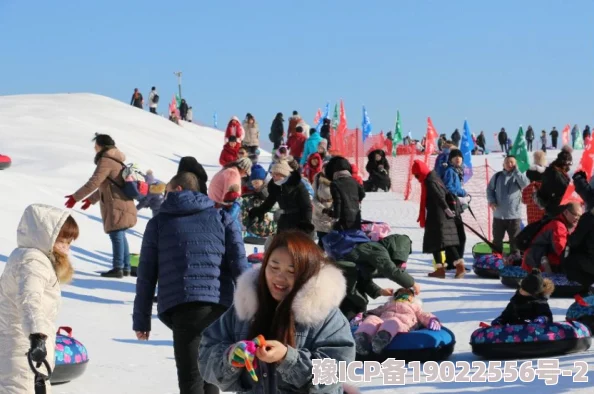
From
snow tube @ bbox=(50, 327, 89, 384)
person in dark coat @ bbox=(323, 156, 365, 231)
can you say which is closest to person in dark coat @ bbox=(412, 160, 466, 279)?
person in dark coat @ bbox=(323, 156, 365, 231)

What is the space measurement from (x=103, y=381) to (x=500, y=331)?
9.45ft

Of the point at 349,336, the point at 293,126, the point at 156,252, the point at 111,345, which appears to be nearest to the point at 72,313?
the point at 111,345

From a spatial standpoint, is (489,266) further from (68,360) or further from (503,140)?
(503,140)

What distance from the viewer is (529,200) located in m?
14.0

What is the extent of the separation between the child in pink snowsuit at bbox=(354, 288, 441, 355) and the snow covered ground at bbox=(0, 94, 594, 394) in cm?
41

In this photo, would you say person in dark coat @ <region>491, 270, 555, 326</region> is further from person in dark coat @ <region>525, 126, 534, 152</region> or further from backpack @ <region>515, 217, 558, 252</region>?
person in dark coat @ <region>525, 126, 534, 152</region>

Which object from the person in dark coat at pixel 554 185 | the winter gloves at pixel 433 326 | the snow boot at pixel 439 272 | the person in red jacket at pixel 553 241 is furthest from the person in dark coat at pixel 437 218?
the winter gloves at pixel 433 326

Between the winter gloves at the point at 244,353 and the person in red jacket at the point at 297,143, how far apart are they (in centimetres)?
2143

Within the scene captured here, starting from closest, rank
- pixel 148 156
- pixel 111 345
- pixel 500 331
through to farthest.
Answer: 1. pixel 500 331
2. pixel 111 345
3. pixel 148 156

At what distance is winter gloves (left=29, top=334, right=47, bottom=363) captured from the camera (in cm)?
463

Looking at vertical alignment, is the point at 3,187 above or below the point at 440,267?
above

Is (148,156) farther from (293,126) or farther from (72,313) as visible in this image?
(72,313)

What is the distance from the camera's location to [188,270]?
231 inches

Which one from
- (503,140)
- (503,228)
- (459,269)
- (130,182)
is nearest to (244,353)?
(130,182)
